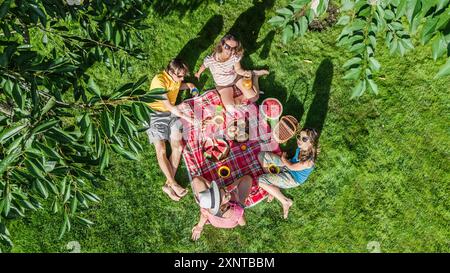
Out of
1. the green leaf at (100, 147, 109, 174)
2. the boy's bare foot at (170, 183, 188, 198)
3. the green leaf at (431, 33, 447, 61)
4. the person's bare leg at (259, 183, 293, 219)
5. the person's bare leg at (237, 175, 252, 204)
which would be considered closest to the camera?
the green leaf at (431, 33, 447, 61)

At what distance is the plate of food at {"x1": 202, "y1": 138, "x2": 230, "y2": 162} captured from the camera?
6.03m

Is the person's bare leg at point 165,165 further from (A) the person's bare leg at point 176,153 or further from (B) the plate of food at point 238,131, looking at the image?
(B) the plate of food at point 238,131

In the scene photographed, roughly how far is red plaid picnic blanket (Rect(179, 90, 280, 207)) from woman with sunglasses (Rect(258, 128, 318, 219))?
0.15 meters

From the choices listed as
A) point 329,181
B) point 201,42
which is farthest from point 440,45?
point 201,42

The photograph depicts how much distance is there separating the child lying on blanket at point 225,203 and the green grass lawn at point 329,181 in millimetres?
343

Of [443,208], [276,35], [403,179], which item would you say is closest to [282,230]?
[403,179]

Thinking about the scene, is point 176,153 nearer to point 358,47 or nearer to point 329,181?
point 329,181

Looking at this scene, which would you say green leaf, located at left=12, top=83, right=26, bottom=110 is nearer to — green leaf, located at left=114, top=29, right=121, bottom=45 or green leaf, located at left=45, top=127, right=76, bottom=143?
green leaf, located at left=45, top=127, right=76, bottom=143

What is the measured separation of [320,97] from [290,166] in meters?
1.21

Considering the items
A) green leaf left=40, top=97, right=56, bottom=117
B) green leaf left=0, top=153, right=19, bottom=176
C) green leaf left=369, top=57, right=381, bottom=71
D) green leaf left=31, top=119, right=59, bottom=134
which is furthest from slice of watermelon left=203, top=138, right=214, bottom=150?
green leaf left=0, top=153, right=19, bottom=176

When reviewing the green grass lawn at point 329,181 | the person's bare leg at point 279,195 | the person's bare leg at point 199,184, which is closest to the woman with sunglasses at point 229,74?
the green grass lawn at point 329,181

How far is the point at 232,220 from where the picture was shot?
579 cm

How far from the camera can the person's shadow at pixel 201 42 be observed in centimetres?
648

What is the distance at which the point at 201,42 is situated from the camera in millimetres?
6504
